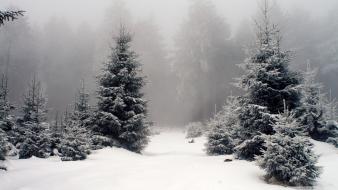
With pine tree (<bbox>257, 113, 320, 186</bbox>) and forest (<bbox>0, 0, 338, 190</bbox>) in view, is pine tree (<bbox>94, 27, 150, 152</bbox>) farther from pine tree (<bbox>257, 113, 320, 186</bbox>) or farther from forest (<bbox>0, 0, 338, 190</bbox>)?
pine tree (<bbox>257, 113, 320, 186</bbox>)

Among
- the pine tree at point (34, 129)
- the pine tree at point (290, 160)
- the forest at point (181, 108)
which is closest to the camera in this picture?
the pine tree at point (290, 160)

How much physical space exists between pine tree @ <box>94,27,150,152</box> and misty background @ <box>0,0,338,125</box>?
21.1m

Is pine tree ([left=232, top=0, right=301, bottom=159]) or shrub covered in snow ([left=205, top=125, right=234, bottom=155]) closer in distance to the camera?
pine tree ([left=232, top=0, right=301, bottom=159])

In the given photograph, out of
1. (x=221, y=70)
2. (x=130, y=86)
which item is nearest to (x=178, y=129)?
(x=221, y=70)

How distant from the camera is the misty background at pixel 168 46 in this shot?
44.4 m

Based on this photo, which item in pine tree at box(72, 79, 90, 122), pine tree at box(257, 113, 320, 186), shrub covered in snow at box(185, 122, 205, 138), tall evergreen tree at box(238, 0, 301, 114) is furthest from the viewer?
shrub covered in snow at box(185, 122, 205, 138)

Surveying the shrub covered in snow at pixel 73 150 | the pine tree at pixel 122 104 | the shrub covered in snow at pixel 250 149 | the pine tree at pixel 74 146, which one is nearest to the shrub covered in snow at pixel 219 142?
the pine tree at pixel 122 104

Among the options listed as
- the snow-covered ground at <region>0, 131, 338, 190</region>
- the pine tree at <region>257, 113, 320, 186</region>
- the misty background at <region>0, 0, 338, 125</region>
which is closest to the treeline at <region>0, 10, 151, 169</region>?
the snow-covered ground at <region>0, 131, 338, 190</region>

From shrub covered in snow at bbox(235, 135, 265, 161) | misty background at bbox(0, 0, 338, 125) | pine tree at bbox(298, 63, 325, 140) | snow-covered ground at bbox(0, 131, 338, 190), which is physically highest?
misty background at bbox(0, 0, 338, 125)

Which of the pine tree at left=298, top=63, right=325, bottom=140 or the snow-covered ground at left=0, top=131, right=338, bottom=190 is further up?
the pine tree at left=298, top=63, right=325, bottom=140

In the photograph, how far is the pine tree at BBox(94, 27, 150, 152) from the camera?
20219mm

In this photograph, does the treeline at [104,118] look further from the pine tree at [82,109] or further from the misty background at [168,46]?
the misty background at [168,46]

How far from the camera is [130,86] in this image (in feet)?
71.0

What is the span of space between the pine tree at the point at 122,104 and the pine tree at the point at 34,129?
116 inches
